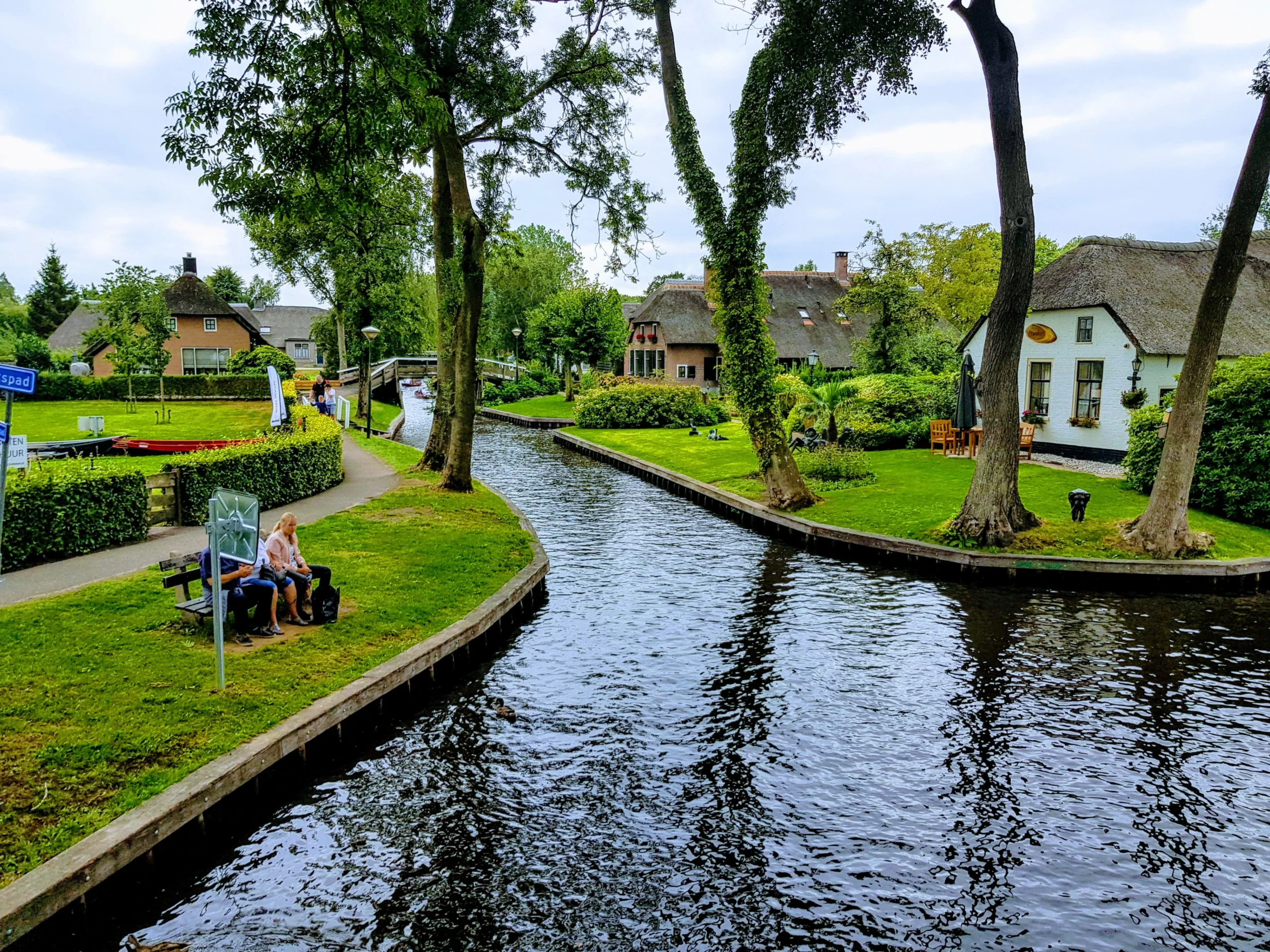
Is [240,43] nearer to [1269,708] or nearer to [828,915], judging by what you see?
[828,915]

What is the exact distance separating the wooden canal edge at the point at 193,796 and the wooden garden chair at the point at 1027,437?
67.9 ft

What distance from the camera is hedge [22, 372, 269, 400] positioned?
44656mm

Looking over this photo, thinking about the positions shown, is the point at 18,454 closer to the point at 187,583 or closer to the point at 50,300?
the point at 187,583

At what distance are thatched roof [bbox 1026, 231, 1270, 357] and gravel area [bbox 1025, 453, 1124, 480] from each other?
11.7 ft

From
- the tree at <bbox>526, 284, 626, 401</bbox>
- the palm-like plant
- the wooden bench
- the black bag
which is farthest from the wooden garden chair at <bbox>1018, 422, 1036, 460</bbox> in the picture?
the tree at <bbox>526, 284, 626, 401</bbox>

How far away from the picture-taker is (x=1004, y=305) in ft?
55.2

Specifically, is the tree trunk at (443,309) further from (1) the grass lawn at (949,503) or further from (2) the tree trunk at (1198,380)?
(2) the tree trunk at (1198,380)

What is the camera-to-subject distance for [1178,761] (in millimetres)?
8727

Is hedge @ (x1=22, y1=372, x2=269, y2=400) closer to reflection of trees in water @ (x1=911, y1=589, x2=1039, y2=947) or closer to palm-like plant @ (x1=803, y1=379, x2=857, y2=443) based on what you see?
palm-like plant @ (x1=803, y1=379, x2=857, y2=443)

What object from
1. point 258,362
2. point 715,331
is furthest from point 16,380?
point 258,362

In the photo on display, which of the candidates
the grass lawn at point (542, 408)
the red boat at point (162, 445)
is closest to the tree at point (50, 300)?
the grass lawn at point (542, 408)

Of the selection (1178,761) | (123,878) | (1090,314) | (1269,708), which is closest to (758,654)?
(1178,761)

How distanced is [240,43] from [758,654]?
1149 centimetres

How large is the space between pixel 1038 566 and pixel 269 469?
52.3 ft
